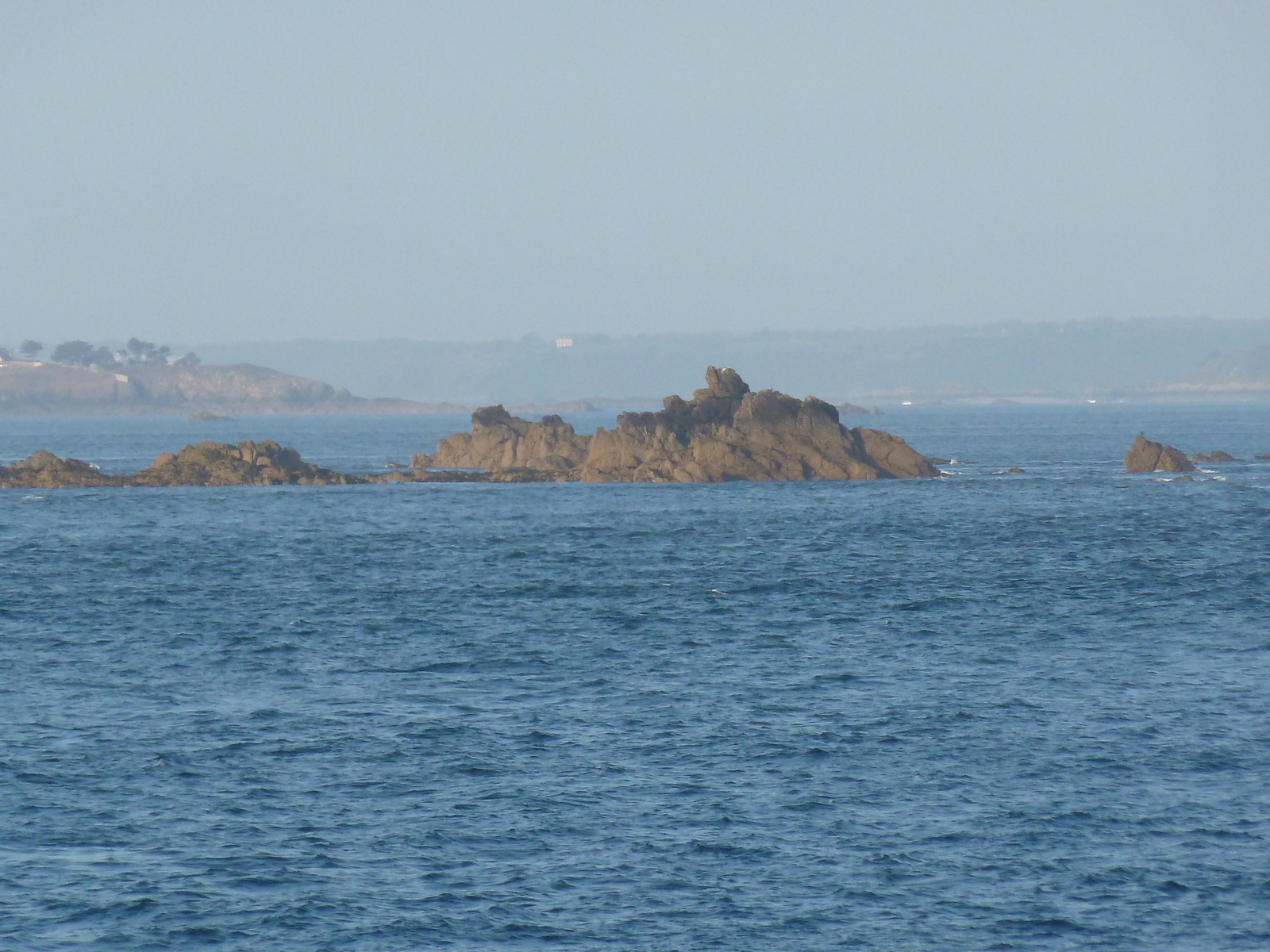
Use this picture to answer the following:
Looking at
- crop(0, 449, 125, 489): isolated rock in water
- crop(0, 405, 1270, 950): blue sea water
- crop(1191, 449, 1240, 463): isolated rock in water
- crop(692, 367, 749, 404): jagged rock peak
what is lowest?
crop(0, 405, 1270, 950): blue sea water

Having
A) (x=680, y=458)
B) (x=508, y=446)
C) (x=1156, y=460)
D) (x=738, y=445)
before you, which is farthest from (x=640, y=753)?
(x=508, y=446)

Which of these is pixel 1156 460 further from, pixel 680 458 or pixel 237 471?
pixel 237 471

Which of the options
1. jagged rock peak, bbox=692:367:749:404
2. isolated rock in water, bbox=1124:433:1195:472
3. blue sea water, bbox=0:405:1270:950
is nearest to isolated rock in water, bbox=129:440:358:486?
jagged rock peak, bbox=692:367:749:404

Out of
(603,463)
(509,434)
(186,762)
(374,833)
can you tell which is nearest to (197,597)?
(186,762)

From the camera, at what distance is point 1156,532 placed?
80562 mm

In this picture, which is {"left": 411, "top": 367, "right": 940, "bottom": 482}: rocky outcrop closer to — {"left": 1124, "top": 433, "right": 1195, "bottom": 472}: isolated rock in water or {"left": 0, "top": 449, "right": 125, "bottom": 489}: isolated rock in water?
{"left": 1124, "top": 433, "right": 1195, "bottom": 472}: isolated rock in water

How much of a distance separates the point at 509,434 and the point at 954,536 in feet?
238

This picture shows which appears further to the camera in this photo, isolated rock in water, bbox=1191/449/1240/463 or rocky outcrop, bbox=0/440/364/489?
isolated rock in water, bbox=1191/449/1240/463

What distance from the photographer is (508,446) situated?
477 feet

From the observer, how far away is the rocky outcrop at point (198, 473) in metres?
121

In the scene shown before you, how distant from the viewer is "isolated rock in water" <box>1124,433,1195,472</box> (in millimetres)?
124312

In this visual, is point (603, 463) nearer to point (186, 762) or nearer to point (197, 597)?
point (197, 597)

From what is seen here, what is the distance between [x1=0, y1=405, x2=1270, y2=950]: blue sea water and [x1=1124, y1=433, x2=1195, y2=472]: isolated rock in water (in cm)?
5813

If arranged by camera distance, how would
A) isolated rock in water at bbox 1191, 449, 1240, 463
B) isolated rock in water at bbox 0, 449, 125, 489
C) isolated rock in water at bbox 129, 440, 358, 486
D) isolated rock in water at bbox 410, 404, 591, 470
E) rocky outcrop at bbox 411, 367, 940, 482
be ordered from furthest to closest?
isolated rock in water at bbox 410, 404, 591, 470 < isolated rock in water at bbox 1191, 449, 1240, 463 < isolated rock in water at bbox 129, 440, 358, 486 < rocky outcrop at bbox 411, 367, 940, 482 < isolated rock in water at bbox 0, 449, 125, 489
